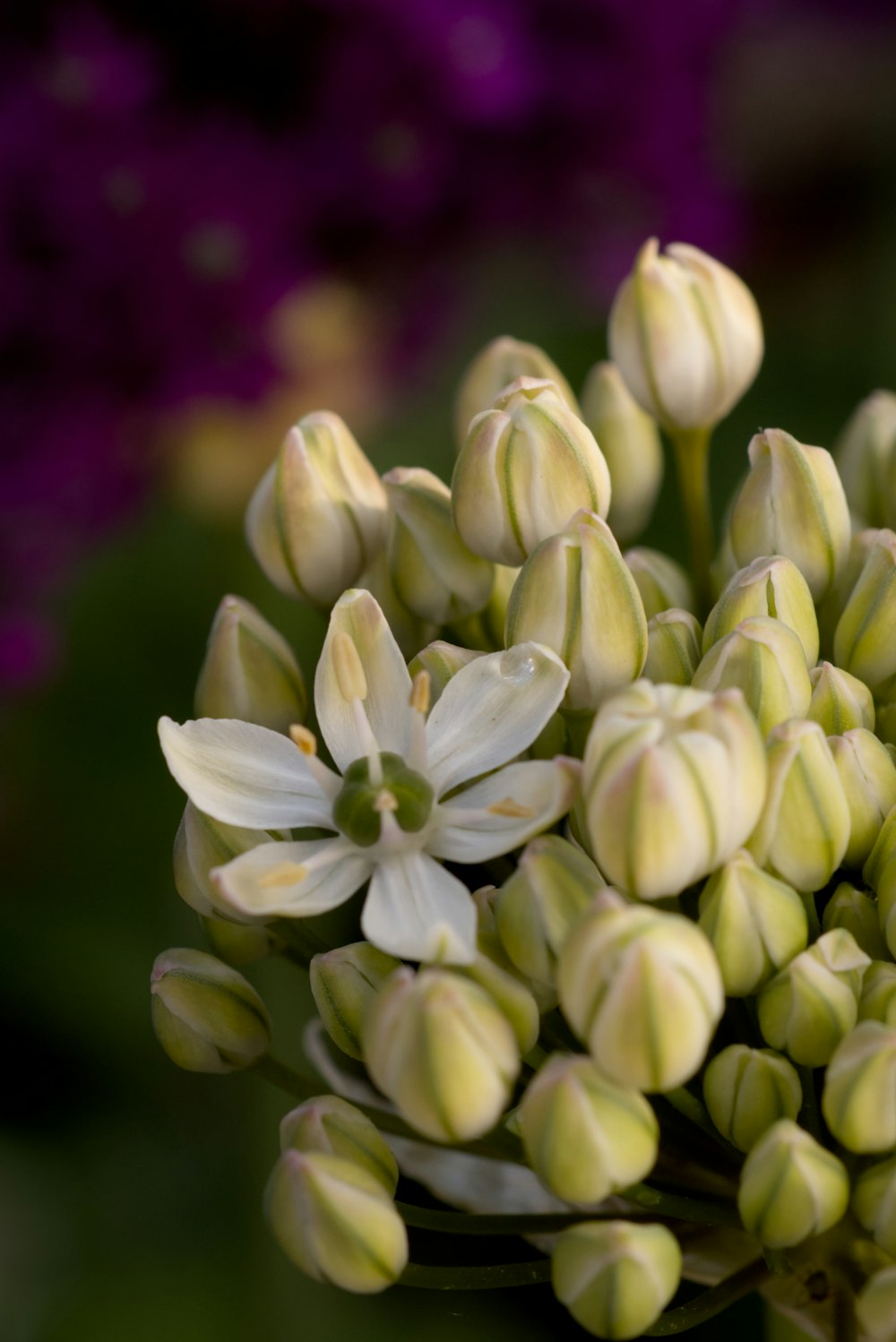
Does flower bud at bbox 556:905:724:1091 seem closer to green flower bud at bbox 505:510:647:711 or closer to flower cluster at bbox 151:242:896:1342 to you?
flower cluster at bbox 151:242:896:1342

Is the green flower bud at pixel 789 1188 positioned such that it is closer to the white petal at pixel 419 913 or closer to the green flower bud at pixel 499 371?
the white petal at pixel 419 913

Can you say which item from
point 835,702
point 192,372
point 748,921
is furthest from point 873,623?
point 192,372

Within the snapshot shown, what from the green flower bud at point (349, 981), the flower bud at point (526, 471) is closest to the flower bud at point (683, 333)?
the flower bud at point (526, 471)

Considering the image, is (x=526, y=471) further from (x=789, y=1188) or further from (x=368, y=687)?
(x=789, y=1188)

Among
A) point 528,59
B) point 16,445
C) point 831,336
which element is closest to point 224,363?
point 16,445

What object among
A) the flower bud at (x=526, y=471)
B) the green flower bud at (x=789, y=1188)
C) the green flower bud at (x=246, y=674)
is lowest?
the green flower bud at (x=789, y=1188)

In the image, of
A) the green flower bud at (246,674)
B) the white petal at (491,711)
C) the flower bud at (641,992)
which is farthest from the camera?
the green flower bud at (246,674)

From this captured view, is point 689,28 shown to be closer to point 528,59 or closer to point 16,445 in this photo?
point 528,59
